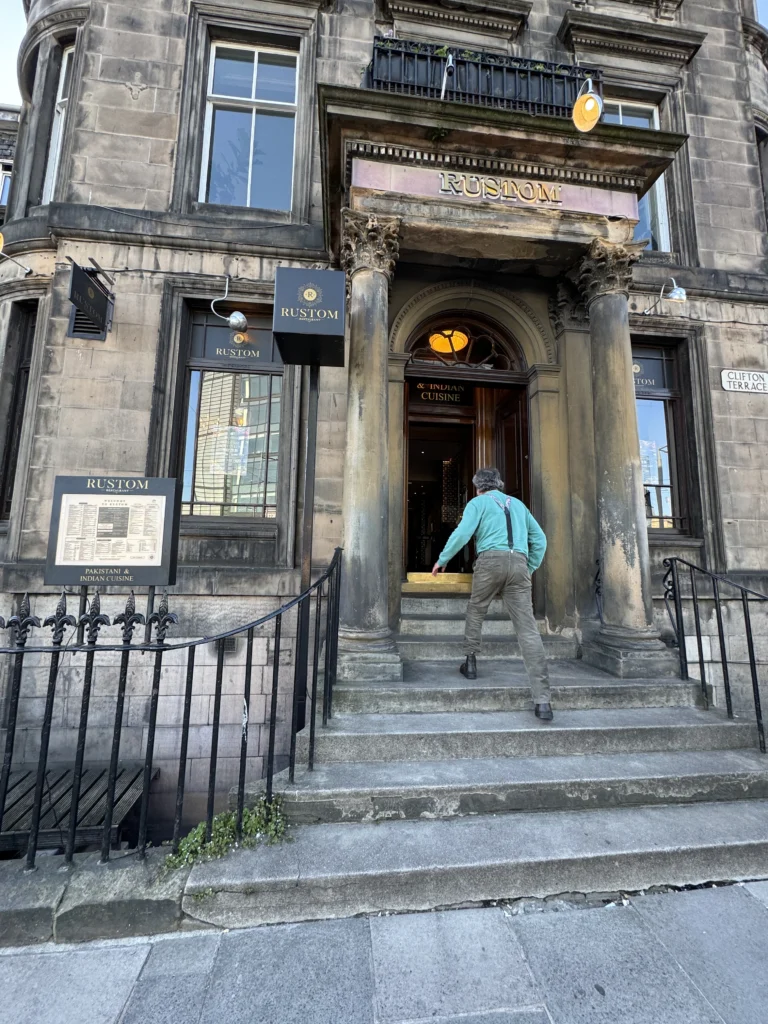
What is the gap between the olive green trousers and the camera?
12.7 feet

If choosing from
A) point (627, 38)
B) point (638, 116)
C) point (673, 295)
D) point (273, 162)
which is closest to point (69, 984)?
point (273, 162)

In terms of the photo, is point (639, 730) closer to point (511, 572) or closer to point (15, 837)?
point (511, 572)

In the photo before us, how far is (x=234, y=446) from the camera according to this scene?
6.41 m

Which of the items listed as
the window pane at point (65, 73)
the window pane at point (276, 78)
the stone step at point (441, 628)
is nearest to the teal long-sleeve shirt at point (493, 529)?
the stone step at point (441, 628)

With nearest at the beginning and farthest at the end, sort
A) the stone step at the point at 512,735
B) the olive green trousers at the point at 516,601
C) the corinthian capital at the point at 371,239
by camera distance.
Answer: the stone step at the point at 512,735
the olive green trousers at the point at 516,601
the corinthian capital at the point at 371,239

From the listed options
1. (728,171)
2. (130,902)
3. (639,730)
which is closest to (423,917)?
(130,902)

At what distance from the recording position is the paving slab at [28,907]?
89.4 inches

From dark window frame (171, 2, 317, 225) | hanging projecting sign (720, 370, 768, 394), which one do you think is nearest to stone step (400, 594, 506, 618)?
hanging projecting sign (720, 370, 768, 394)

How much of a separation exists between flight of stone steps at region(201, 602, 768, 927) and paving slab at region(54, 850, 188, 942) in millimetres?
118

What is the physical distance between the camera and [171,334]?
244 inches

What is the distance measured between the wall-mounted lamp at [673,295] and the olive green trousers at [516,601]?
5.09m

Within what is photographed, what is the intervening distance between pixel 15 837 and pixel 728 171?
1192 centimetres

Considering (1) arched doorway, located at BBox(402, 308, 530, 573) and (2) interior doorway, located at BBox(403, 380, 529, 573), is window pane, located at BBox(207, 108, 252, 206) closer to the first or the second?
(1) arched doorway, located at BBox(402, 308, 530, 573)

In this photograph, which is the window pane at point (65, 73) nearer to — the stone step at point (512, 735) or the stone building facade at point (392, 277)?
the stone building facade at point (392, 277)
